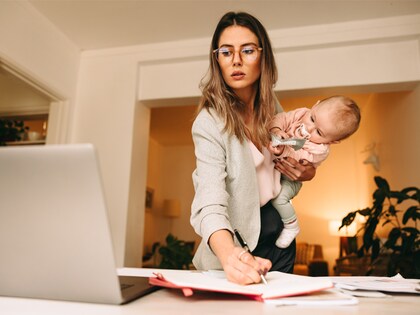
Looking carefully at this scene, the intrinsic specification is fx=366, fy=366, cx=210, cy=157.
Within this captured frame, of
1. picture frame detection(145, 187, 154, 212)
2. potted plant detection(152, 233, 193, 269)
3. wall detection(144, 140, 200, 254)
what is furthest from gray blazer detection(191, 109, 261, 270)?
wall detection(144, 140, 200, 254)

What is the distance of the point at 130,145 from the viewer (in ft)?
11.2

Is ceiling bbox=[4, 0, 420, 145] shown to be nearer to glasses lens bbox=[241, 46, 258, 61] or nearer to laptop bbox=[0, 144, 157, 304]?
glasses lens bbox=[241, 46, 258, 61]

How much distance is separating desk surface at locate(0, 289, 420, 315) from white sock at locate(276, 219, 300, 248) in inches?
25.0

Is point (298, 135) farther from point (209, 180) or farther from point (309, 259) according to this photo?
point (309, 259)

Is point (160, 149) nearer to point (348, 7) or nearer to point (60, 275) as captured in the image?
point (348, 7)

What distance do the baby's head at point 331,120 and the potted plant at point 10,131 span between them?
3.52 metres

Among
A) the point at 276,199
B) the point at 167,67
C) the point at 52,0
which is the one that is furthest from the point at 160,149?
the point at 276,199

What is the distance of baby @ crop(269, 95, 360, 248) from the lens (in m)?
1.29

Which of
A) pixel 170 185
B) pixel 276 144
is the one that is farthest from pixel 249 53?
pixel 170 185

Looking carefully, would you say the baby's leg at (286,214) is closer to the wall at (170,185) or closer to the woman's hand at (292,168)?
the woman's hand at (292,168)

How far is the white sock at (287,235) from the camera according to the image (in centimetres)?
125

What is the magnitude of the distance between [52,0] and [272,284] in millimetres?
3059

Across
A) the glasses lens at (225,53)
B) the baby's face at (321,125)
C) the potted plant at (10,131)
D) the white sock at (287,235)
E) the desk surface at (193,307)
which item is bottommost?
the desk surface at (193,307)

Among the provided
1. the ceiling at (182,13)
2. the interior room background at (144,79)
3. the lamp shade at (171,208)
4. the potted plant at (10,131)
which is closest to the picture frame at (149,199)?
the lamp shade at (171,208)
